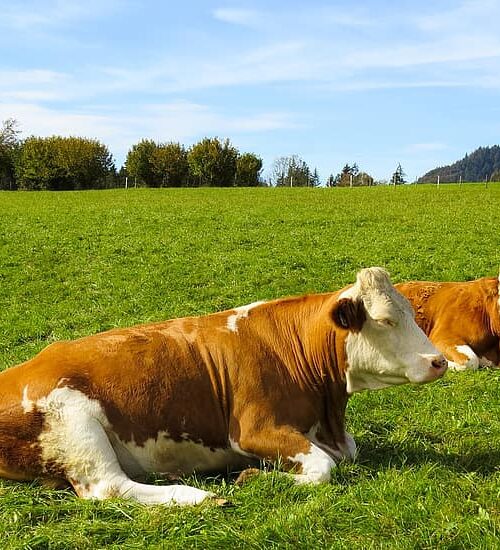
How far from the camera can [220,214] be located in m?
31.6

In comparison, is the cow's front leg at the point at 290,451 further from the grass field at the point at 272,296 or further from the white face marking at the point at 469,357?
the white face marking at the point at 469,357

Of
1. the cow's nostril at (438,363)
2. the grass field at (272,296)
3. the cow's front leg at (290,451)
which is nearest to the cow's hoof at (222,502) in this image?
the grass field at (272,296)

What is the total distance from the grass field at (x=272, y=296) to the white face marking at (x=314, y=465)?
12cm

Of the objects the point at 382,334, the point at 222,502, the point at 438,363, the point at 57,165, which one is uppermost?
the point at 57,165

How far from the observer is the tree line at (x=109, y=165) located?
87062mm

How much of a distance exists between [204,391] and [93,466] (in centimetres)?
109

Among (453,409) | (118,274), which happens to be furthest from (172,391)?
(118,274)

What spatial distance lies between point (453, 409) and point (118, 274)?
42.1ft

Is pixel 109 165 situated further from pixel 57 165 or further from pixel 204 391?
pixel 204 391

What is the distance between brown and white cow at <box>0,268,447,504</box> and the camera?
5492mm

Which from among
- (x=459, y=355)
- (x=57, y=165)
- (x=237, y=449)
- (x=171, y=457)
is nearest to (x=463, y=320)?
(x=459, y=355)

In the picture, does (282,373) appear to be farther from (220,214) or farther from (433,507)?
(220,214)

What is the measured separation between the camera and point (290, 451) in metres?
5.66

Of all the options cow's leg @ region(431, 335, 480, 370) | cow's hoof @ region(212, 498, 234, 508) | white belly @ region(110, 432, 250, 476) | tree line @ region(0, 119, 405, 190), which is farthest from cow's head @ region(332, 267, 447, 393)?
tree line @ region(0, 119, 405, 190)
